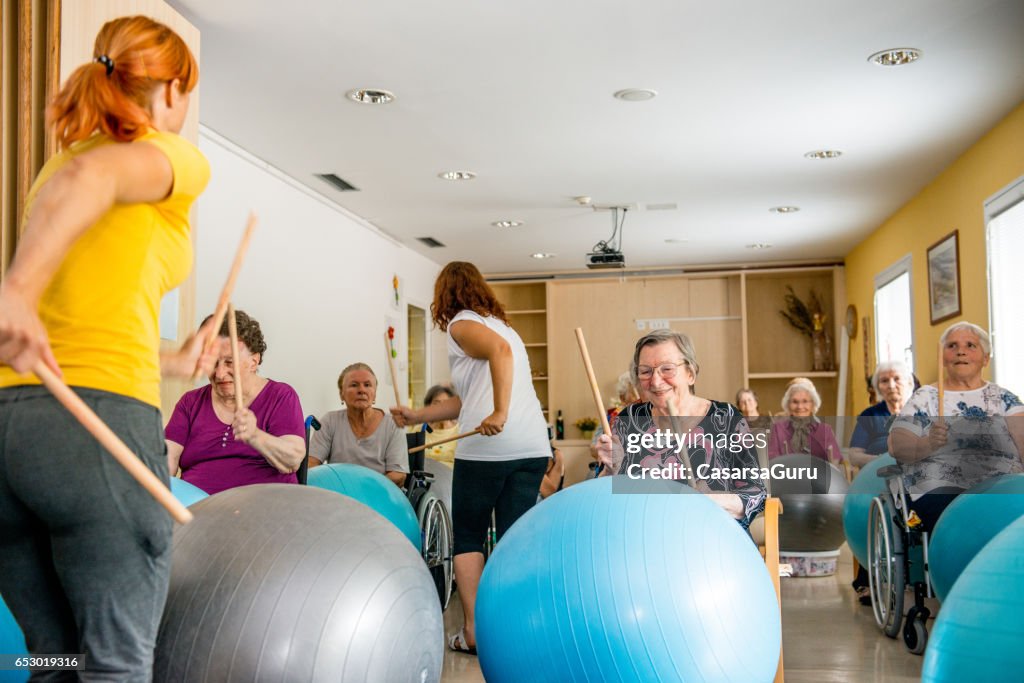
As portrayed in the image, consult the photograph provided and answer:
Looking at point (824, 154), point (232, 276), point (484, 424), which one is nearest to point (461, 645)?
point (484, 424)

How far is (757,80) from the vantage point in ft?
15.5

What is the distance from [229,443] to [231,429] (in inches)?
1.9

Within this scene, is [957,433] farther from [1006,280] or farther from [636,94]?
[636,94]

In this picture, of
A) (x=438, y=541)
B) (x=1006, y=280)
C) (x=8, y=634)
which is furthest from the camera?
(x=1006, y=280)

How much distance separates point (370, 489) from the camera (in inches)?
147

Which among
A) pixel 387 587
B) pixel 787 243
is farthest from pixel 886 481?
pixel 787 243

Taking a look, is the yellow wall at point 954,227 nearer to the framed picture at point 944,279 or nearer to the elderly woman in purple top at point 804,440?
the framed picture at point 944,279

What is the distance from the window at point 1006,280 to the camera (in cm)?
528

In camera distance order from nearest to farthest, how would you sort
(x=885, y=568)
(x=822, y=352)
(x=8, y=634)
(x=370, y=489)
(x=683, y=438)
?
(x=8, y=634), (x=683, y=438), (x=370, y=489), (x=885, y=568), (x=822, y=352)

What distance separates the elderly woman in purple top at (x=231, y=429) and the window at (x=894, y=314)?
566 centimetres

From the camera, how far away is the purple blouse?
3012mm

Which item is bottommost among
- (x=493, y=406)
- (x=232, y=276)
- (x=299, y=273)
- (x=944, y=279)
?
(x=493, y=406)

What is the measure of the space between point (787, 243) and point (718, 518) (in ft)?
23.9

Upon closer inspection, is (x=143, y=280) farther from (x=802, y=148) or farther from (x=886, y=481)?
(x=802, y=148)
